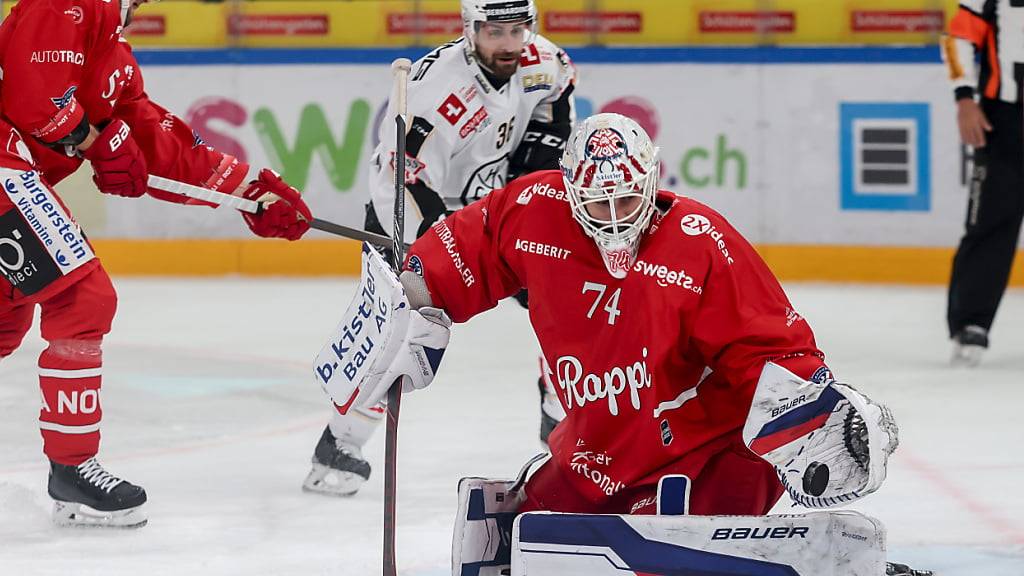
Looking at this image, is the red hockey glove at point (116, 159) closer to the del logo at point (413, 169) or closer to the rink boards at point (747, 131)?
the del logo at point (413, 169)

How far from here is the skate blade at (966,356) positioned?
527cm

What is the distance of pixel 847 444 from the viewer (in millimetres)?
2475

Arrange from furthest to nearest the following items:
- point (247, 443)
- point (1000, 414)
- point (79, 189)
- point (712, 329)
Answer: point (79, 189), point (1000, 414), point (247, 443), point (712, 329)

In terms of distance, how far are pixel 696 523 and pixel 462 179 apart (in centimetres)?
164

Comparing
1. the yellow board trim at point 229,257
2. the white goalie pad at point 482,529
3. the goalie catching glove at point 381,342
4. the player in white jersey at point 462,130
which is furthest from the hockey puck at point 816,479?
the yellow board trim at point 229,257

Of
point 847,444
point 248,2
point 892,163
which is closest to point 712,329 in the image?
point 847,444

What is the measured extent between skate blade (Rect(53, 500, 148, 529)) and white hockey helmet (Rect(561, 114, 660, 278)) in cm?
137

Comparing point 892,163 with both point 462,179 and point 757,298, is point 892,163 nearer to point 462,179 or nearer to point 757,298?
point 462,179

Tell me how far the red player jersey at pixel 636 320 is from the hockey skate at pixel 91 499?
102 centimetres

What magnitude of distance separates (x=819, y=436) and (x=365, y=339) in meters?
0.75

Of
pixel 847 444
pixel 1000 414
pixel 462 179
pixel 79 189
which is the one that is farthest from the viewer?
pixel 79 189

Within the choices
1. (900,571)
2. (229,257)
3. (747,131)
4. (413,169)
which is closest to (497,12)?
(413,169)

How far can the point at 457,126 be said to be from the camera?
153 inches

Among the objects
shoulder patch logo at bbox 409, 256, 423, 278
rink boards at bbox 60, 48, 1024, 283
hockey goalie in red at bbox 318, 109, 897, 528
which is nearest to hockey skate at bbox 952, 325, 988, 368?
rink boards at bbox 60, 48, 1024, 283
